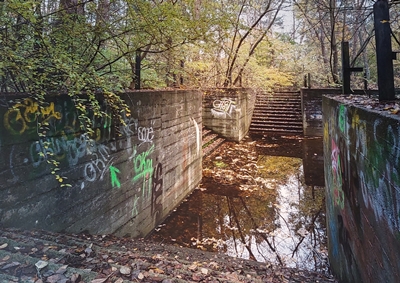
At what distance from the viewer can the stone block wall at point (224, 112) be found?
38.2 feet

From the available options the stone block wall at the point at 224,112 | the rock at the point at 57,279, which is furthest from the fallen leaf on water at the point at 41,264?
the stone block wall at the point at 224,112

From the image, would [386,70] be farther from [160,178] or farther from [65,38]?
[160,178]

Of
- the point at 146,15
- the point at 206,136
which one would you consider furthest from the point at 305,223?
the point at 206,136

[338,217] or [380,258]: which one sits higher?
[380,258]

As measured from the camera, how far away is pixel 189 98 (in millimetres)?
6590

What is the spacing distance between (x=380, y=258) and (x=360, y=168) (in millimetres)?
679

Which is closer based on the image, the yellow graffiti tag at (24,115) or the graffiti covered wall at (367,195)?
the graffiti covered wall at (367,195)

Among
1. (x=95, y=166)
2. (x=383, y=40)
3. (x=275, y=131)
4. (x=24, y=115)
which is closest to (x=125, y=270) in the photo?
(x=24, y=115)

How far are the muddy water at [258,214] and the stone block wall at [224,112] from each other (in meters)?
2.98

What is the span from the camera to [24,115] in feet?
8.27

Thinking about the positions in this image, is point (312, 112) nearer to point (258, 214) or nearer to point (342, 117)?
point (258, 214)

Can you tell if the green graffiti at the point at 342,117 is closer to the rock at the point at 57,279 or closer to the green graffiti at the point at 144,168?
the rock at the point at 57,279

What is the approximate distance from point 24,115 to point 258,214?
4337 millimetres

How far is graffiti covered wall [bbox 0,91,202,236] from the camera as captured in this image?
8.15ft
